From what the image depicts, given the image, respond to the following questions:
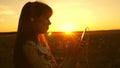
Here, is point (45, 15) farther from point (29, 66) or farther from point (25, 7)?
point (29, 66)

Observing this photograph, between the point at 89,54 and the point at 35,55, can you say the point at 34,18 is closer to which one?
the point at 35,55

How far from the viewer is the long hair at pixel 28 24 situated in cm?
342

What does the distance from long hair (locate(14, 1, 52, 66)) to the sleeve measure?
0.07 meters

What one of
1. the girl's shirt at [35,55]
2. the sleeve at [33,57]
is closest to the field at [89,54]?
the girl's shirt at [35,55]

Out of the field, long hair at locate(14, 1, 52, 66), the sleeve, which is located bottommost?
the field

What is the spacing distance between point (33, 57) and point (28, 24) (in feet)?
1.26

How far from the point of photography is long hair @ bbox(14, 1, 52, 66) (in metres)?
3.42

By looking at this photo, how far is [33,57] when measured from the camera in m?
3.36

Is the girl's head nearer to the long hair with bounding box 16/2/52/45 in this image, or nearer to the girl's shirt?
the long hair with bounding box 16/2/52/45

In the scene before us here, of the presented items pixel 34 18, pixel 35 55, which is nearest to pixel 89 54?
pixel 34 18

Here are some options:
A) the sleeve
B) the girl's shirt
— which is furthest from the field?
the sleeve

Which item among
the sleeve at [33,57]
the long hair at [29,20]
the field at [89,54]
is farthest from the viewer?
the field at [89,54]

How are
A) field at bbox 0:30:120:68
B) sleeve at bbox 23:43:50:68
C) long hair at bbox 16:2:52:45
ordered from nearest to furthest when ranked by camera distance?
sleeve at bbox 23:43:50:68 < long hair at bbox 16:2:52:45 < field at bbox 0:30:120:68

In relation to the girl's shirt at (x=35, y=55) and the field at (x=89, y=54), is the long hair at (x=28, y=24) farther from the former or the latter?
the field at (x=89, y=54)
